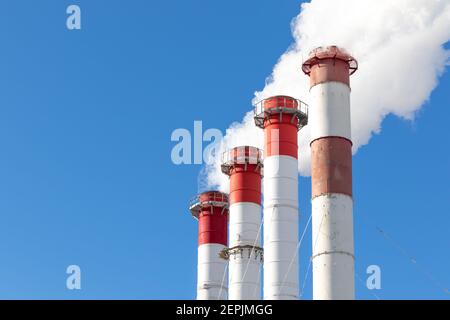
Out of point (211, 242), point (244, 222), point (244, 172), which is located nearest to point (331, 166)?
point (244, 222)

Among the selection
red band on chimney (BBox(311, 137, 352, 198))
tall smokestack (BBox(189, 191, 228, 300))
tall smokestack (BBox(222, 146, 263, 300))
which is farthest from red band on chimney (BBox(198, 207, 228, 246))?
red band on chimney (BBox(311, 137, 352, 198))

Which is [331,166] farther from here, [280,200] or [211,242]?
[211,242]

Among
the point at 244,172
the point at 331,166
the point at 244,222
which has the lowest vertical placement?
the point at 331,166

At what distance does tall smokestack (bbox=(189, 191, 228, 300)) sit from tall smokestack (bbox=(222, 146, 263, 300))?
4874 millimetres

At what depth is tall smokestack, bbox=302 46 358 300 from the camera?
46.9m

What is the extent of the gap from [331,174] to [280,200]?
11.7m

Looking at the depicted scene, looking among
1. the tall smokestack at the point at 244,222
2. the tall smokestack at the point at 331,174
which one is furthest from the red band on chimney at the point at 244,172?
the tall smokestack at the point at 331,174

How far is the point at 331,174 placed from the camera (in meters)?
48.6

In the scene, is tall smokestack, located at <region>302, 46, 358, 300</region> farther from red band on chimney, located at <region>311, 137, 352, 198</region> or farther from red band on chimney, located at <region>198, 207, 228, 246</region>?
red band on chimney, located at <region>198, 207, 228, 246</region>

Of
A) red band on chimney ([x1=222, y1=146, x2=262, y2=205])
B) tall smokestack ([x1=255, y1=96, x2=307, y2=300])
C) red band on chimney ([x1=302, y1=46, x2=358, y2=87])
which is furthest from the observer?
red band on chimney ([x1=222, y1=146, x2=262, y2=205])

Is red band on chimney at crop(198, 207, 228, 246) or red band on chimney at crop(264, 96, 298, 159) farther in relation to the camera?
red band on chimney at crop(198, 207, 228, 246)

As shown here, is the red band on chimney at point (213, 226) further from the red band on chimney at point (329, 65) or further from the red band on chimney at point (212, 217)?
the red band on chimney at point (329, 65)
